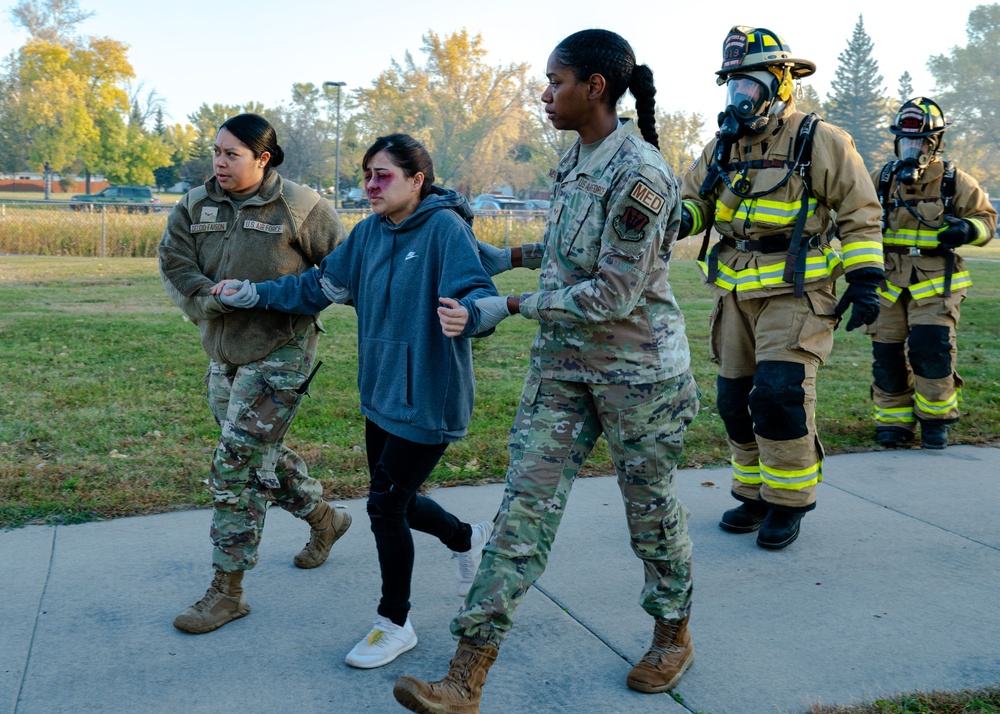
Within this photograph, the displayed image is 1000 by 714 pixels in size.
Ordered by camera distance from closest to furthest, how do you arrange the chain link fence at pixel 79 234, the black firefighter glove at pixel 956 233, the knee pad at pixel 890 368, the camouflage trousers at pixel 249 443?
the camouflage trousers at pixel 249 443 < the black firefighter glove at pixel 956 233 < the knee pad at pixel 890 368 < the chain link fence at pixel 79 234

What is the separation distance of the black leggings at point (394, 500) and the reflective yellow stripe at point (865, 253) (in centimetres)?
223

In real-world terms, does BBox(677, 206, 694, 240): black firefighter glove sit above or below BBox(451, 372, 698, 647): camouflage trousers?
above

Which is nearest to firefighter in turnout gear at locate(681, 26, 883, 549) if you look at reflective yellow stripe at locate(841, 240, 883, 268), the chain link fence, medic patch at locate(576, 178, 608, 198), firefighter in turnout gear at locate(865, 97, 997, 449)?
reflective yellow stripe at locate(841, 240, 883, 268)

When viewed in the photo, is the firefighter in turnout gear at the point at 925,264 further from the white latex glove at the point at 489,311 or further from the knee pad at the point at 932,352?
the white latex glove at the point at 489,311

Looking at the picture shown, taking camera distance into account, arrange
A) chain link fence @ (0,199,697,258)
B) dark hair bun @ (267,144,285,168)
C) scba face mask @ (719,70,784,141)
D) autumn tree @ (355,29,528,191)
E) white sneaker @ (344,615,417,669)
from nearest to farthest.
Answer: white sneaker @ (344,615,417,669) < dark hair bun @ (267,144,285,168) < scba face mask @ (719,70,784,141) < chain link fence @ (0,199,697,258) < autumn tree @ (355,29,528,191)

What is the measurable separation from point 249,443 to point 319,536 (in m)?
0.79

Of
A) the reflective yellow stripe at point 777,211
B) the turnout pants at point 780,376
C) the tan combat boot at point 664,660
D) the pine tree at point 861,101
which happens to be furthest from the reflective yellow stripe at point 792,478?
the pine tree at point 861,101

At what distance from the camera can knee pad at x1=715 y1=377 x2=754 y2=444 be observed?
497 cm

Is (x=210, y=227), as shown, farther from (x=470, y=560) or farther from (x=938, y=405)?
(x=938, y=405)

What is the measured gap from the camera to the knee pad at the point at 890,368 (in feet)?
22.5

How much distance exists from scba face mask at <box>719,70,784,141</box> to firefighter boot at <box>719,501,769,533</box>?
1.86 meters

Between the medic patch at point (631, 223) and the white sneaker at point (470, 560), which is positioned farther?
the white sneaker at point (470, 560)

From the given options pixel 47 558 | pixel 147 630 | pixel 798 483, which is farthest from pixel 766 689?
pixel 47 558

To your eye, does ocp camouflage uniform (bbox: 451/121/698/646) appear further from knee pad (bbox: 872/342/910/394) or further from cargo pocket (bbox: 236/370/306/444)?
knee pad (bbox: 872/342/910/394)
